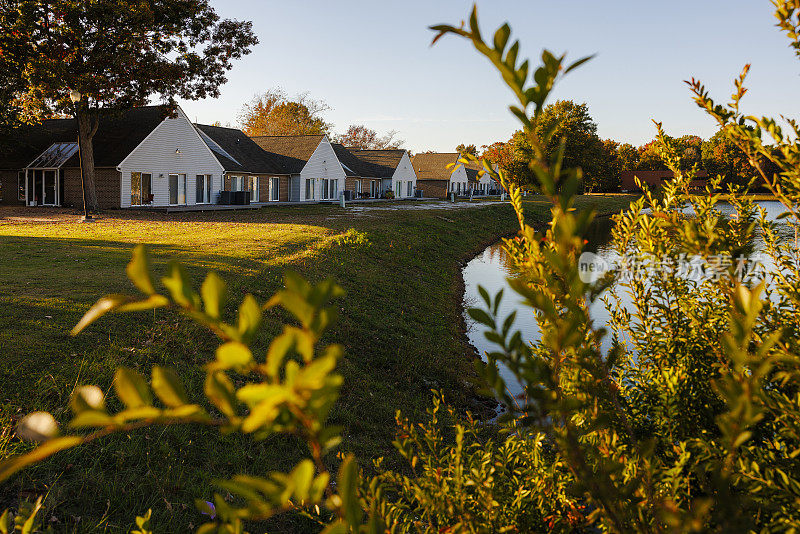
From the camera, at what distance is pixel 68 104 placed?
84.2 ft

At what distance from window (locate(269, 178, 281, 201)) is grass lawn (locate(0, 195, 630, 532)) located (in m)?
23.3

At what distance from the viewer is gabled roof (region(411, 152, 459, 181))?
7706cm

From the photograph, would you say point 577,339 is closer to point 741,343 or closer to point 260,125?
point 741,343

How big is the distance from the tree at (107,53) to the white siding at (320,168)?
1807 cm

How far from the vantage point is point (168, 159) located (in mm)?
33469

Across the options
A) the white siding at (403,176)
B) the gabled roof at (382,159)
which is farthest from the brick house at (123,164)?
the white siding at (403,176)

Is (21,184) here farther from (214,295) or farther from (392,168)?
(214,295)

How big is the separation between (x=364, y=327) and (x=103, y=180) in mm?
25366

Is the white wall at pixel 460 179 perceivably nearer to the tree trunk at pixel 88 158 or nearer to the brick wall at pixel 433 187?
the brick wall at pixel 433 187

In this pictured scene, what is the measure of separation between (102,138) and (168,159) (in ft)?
12.7

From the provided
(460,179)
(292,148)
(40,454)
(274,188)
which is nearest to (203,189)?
(274,188)

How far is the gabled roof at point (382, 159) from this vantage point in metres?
63.8

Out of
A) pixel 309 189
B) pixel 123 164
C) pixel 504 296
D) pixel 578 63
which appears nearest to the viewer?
pixel 578 63

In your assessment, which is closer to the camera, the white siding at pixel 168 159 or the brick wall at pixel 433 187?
the white siding at pixel 168 159
